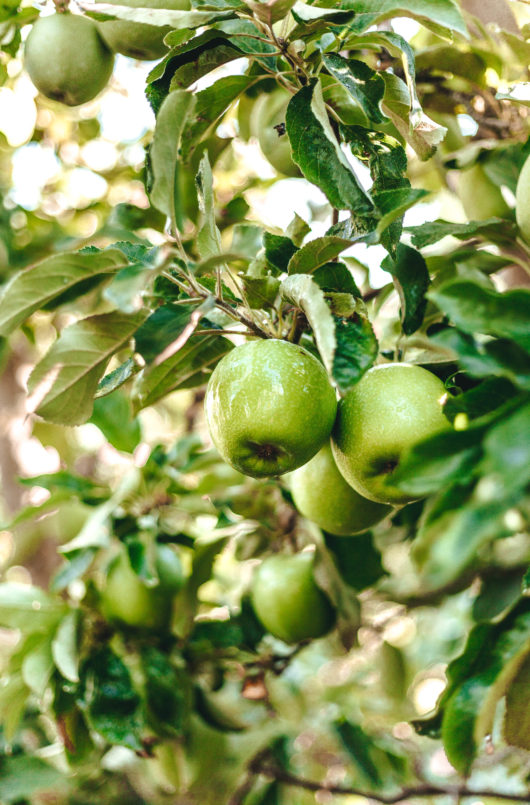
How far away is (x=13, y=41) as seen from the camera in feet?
4.46

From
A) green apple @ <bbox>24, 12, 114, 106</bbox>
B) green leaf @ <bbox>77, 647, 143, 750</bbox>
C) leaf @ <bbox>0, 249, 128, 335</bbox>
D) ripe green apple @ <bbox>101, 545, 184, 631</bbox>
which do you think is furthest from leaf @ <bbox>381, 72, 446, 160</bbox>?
green leaf @ <bbox>77, 647, 143, 750</bbox>

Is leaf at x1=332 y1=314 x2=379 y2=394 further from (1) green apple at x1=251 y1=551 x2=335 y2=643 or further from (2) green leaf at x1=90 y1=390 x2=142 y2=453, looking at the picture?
(2) green leaf at x1=90 y1=390 x2=142 y2=453

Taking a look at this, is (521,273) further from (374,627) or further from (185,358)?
(374,627)

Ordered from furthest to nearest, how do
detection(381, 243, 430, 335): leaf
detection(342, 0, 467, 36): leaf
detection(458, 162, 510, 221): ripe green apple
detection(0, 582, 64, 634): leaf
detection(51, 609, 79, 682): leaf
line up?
detection(0, 582, 64, 634): leaf → detection(458, 162, 510, 221): ripe green apple → detection(51, 609, 79, 682): leaf → detection(381, 243, 430, 335): leaf → detection(342, 0, 467, 36): leaf

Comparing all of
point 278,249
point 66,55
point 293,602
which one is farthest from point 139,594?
point 66,55

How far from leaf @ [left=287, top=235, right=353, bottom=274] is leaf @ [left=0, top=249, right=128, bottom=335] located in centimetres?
24

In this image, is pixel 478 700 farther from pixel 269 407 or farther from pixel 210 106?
pixel 210 106

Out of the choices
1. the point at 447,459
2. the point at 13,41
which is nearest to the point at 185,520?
the point at 13,41

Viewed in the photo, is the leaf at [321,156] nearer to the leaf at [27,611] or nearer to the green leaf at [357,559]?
the green leaf at [357,559]

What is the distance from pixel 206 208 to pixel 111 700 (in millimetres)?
1069

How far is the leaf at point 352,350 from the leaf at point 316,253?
0.09 metres

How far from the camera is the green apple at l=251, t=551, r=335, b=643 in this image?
1.49 m

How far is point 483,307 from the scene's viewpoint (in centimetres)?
68

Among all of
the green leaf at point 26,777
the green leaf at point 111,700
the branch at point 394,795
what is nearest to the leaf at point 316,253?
the green leaf at point 111,700
